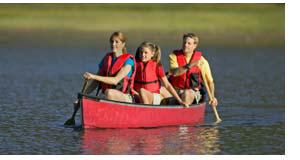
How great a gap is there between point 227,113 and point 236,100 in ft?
→ 4.88

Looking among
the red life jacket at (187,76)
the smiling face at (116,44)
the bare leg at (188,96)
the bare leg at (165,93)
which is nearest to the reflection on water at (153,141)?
the bare leg at (188,96)

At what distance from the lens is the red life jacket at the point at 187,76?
1362 centimetres

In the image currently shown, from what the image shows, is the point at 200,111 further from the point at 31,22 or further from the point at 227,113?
the point at 31,22

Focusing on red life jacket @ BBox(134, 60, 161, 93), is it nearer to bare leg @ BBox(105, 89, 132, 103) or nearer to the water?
bare leg @ BBox(105, 89, 132, 103)

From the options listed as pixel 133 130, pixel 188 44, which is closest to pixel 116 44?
pixel 133 130

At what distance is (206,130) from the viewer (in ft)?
43.2

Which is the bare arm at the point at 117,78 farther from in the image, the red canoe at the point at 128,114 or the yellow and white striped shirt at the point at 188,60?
the yellow and white striped shirt at the point at 188,60

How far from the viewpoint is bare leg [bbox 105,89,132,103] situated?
41.5 ft

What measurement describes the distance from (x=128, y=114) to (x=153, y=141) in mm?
678

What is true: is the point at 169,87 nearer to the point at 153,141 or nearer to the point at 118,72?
the point at 118,72

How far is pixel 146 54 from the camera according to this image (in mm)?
12930

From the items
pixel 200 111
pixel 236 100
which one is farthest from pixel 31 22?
pixel 200 111

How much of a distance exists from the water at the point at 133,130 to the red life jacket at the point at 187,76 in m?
0.55

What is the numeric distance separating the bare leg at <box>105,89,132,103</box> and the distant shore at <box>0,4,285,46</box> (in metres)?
14.7
